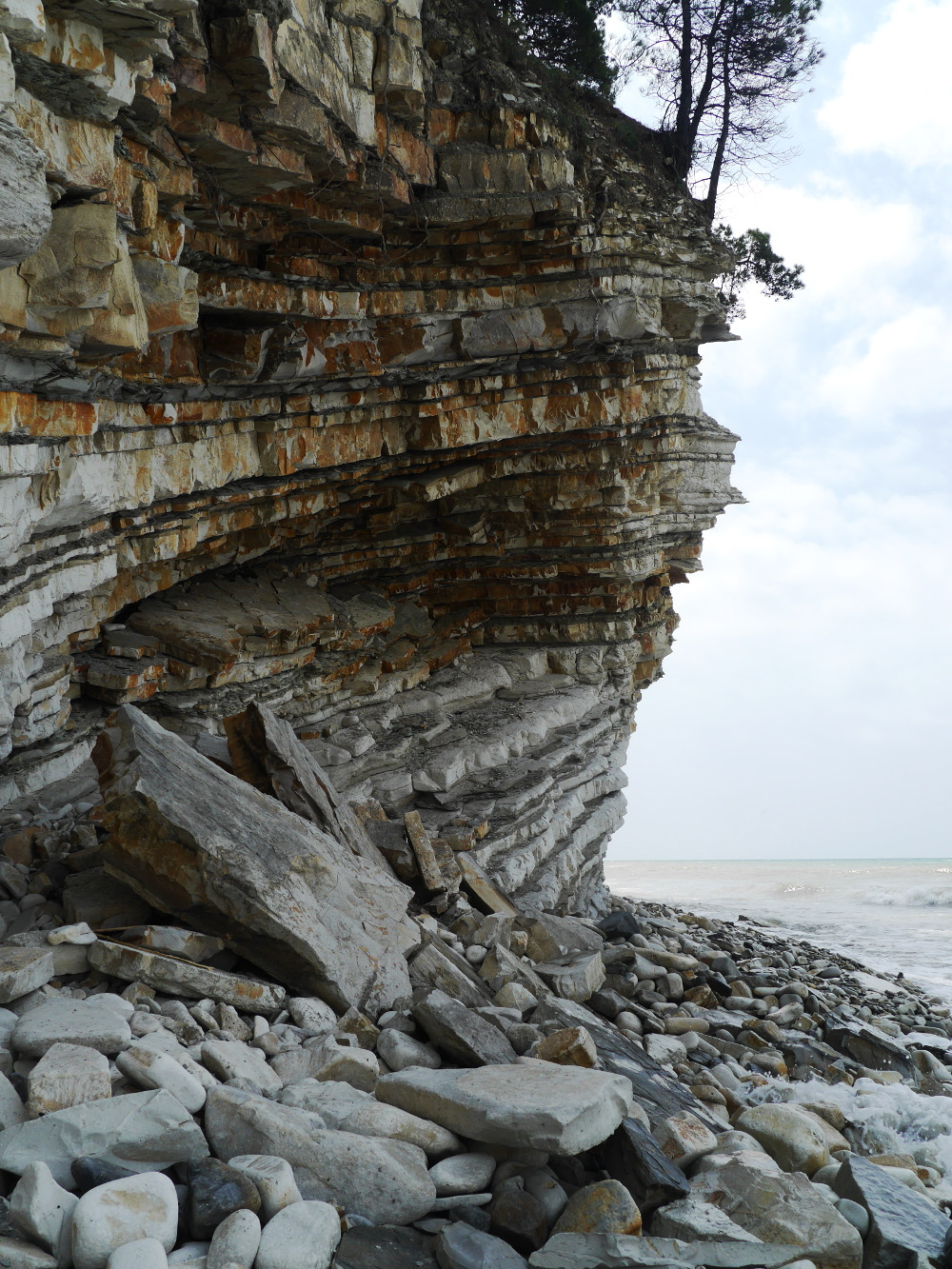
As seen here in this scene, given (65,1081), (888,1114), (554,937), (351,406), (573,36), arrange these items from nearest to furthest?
(65,1081) → (888,1114) → (554,937) → (351,406) → (573,36)

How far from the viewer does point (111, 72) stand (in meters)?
3.87

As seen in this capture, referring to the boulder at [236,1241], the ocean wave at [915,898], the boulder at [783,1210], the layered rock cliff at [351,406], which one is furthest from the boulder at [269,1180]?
the ocean wave at [915,898]

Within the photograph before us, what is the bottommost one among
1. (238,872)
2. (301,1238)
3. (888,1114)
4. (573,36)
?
(888,1114)

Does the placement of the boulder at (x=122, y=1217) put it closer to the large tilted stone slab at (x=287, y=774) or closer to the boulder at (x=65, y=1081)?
the boulder at (x=65, y=1081)

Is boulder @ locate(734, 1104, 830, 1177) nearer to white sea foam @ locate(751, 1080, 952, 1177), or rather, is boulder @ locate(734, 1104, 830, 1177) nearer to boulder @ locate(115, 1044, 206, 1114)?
white sea foam @ locate(751, 1080, 952, 1177)

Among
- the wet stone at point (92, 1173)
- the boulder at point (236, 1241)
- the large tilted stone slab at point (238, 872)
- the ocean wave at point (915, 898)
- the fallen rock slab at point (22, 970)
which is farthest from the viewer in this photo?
the ocean wave at point (915, 898)

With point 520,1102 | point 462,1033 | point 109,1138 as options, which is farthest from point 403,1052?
point 109,1138

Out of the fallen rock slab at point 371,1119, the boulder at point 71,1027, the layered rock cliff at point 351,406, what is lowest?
the fallen rock slab at point 371,1119

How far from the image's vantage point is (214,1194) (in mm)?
2627

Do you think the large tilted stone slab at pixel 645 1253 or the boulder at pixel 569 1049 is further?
the boulder at pixel 569 1049

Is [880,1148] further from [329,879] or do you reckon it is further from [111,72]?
[111,72]

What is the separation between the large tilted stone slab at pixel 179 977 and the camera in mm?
3857

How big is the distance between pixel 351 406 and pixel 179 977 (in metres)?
5.28

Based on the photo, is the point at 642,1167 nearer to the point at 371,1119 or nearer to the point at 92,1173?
the point at 371,1119
